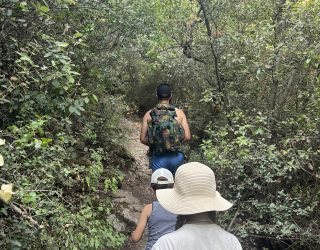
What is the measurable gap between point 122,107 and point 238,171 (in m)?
4.63

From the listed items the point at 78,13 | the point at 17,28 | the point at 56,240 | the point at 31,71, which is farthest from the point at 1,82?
the point at 78,13

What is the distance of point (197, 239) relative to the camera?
2191 mm

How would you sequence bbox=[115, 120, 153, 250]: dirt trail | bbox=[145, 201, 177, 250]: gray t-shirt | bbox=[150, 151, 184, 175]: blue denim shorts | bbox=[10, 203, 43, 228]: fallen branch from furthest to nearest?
bbox=[115, 120, 153, 250]: dirt trail, bbox=[150, 151, 184, 175]: blue denim shorts, bbox=[145, 201, 177, 250]: gray t-shirt, bbox=[10, 203, 43, 228]: fallen branch

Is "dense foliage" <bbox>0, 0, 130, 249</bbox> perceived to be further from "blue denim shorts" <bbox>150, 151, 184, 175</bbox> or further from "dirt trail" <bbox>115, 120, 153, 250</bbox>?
"dirt trail" <bbox>115, 120, 153, 250</bbox>

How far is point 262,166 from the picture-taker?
4.68 m

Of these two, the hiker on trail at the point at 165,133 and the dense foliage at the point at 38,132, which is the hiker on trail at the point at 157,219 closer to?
the dense foliage at the point at 38,132

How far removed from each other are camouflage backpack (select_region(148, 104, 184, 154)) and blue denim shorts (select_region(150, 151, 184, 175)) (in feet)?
0.21

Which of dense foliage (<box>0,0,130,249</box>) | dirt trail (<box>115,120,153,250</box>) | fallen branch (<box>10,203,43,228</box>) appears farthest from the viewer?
dirt trail (<box>115,120,153,250</box>)

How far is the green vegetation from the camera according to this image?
3.70 meters

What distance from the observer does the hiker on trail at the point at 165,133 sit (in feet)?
17.5

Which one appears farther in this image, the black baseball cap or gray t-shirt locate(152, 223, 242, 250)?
the black baseball cap

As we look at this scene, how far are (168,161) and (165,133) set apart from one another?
1.17 feet

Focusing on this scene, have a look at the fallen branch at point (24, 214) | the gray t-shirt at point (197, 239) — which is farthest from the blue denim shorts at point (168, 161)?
the gray t-shirt at point (197, 239)

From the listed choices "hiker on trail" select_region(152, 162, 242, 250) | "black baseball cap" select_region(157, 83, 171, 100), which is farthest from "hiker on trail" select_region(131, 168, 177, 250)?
"black baseball cap" select_region(157, 83, 171, 100)
